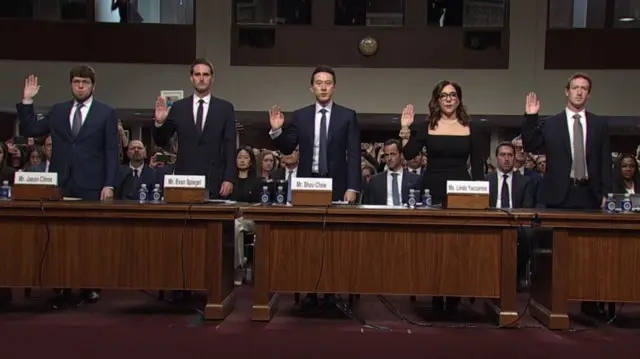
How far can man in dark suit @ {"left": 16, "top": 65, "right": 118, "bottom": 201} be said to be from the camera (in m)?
4.14

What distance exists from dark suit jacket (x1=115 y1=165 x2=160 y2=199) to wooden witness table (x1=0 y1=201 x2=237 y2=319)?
1.88m

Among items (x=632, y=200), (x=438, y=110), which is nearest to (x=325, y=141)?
(x=438, y=110)

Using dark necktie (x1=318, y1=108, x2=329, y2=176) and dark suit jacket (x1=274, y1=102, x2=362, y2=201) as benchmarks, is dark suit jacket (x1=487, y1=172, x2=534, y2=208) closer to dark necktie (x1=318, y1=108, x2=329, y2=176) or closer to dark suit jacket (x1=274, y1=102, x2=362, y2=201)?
dark suit jacket (x1=274, y1=102, x2=362, y2=201)

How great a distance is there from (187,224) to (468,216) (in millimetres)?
1603

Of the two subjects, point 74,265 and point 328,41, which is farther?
point 328,41

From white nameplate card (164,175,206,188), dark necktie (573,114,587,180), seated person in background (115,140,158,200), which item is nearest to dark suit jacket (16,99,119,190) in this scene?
white nameplate card (164,175,206,188)

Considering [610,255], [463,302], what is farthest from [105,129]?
[610,255]

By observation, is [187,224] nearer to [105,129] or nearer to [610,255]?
Result: [105,129]

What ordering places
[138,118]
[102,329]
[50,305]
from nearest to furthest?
[102,329], [50,305], [138,118]

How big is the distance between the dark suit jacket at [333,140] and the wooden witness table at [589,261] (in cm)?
123

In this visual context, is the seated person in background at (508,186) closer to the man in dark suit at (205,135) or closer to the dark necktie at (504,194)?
the dark necktie at (504,194)

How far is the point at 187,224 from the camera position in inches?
145

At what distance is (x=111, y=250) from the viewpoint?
3678 mm

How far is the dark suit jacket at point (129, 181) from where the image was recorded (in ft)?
A: 18.4
